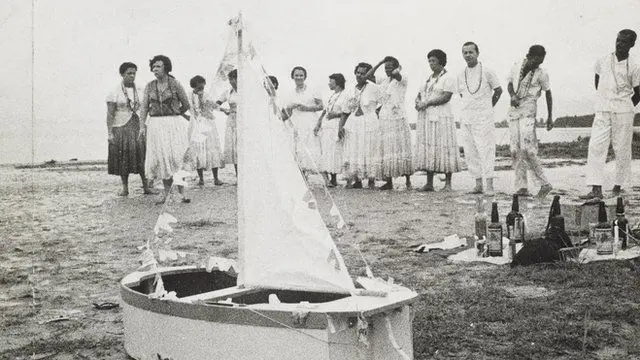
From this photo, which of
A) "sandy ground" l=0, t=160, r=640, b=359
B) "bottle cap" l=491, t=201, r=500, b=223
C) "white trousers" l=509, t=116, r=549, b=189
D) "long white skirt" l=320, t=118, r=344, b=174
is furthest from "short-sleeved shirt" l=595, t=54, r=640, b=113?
"long white skirt" l=320, t=118, r=344, b=174

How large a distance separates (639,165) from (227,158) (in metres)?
5.71

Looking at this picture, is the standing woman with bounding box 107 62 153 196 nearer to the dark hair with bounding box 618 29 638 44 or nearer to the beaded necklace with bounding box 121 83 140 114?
the beaded necklace with bounding box 121 83 140 114

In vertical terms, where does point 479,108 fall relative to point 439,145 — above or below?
above

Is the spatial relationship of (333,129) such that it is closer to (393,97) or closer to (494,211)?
(393,97)

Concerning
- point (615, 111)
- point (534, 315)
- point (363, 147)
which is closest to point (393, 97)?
point (363, 147)

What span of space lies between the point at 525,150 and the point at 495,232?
3.53 m

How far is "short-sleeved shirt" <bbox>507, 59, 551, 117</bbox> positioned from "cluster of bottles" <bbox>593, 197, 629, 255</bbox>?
330cm

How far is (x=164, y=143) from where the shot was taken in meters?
8.31

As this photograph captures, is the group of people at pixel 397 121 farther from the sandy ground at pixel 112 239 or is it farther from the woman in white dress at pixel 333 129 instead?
the sandy ground at pixel 112 239

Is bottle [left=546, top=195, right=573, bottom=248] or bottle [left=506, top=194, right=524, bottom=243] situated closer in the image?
bottle [left=546, top=195, right=573, bottom=248]

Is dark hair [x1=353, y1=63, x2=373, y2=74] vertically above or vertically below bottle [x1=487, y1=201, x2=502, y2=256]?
above

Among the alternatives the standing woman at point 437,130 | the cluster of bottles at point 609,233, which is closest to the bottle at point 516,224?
the cluster of bottles at point 609,233

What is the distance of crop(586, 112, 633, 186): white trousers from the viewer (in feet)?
24.5

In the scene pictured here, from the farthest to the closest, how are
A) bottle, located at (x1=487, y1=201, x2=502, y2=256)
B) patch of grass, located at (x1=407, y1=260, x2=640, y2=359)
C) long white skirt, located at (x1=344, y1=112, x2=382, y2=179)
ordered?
long white skirt, located at (x1=344, y1=112, x2=382, y2=179) → bottle, located at (x1=487, y1=201, x2=502, y2=256) → patch of grass, located at (x1=407, y1=260, x2=640, y2=359)
